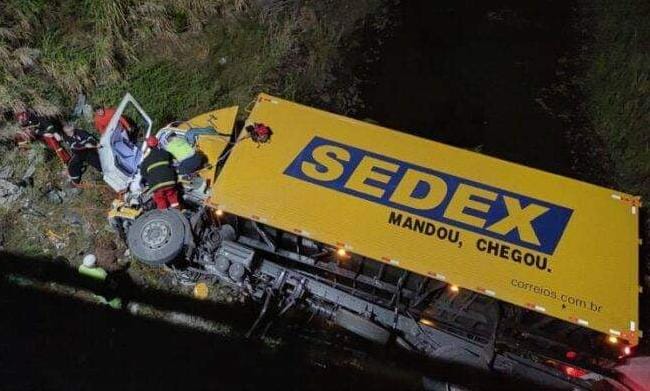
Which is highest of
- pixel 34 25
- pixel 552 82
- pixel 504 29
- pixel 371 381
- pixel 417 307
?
pixel 504 29

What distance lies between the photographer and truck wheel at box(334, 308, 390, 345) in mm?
8148

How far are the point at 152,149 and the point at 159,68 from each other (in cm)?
453

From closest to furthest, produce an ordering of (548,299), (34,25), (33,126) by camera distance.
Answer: (548,299) → (33,126) → (34,25)

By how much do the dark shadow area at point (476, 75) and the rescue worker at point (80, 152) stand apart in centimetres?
636

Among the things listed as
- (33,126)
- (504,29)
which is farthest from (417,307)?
(504,29)

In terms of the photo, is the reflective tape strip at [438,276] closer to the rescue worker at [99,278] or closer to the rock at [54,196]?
the rescue worker at [99,278]

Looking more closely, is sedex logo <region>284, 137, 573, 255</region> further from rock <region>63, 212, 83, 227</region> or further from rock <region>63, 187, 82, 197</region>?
rock <region>63, 187, 82, 197</region>

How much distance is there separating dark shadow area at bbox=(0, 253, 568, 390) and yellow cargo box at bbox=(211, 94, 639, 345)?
214 cm

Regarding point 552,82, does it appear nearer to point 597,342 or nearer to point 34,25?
point 597,342

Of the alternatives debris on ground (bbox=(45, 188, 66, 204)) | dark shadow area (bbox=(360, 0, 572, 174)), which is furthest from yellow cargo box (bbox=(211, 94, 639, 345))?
dark shadow area (bbox=(360, 0, 572, 174))

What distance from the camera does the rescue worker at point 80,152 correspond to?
10070 mm

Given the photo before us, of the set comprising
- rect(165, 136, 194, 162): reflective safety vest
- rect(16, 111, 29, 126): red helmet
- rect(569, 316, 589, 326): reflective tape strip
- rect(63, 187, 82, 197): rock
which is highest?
rect(165, 136, 194, 162): reflective safety vest

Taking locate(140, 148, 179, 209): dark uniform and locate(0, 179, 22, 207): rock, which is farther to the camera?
locate(0, 179, 22, 207): rock

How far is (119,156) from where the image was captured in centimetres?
954
